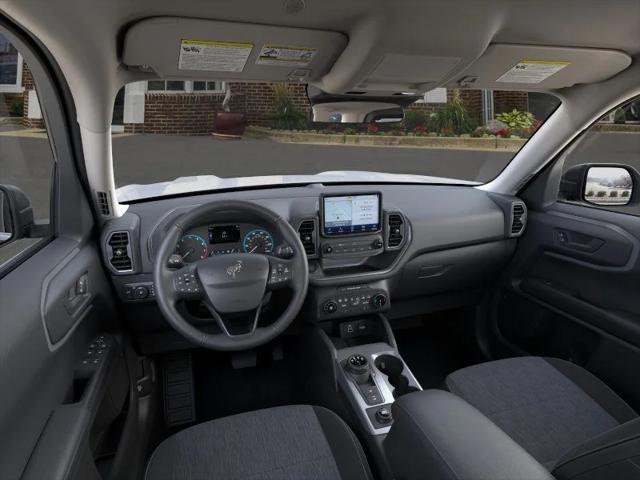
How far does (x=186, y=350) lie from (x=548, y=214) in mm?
2297

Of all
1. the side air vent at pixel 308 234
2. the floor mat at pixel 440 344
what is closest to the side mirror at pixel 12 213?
the side air vent at pixel 308 234

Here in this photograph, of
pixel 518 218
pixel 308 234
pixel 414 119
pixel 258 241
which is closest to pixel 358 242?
pixel 308 234

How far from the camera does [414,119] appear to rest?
8.98 feet

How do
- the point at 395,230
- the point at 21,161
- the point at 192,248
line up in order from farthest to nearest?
the point at 395,230
the point at 192,248
the point at 21,161

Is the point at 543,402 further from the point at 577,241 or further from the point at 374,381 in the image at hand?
the point at 577,241

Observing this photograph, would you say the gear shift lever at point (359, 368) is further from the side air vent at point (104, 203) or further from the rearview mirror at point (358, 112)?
the side air vent at point (104, 203)

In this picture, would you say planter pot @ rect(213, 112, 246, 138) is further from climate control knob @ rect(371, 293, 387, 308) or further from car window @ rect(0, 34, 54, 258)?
climate control knob @ rect(371, 293, 387, 308)

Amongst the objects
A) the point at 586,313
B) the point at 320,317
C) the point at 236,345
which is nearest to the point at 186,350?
the point at 320,317

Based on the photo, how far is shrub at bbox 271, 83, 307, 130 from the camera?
2496mm

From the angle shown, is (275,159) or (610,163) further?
(275,159)

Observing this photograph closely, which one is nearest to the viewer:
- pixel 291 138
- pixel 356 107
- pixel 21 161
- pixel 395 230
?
pixel 21 161

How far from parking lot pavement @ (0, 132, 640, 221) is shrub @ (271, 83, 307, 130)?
27 centimetres

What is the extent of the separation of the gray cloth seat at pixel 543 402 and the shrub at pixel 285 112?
5.30ft

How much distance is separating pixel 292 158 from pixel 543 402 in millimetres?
2173
